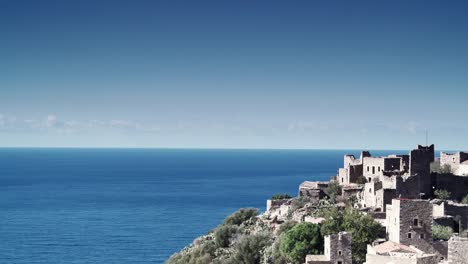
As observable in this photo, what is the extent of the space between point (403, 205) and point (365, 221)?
3.19 m

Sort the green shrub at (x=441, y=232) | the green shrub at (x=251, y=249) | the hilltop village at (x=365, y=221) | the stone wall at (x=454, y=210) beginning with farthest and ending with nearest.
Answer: the green shrub at (x=251, y=249) < the stone wall at (x=454, y=210) < the green shrub at (x=441, y=232) < the hilltop village at (x=365, y=221)

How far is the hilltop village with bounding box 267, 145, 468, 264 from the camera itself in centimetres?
3214

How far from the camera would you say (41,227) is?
107 meters

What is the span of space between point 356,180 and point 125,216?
74.0 m

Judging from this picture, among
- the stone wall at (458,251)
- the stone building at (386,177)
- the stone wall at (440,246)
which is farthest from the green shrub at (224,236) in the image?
the stone wall at (458,251)

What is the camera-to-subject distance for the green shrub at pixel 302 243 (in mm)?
38906

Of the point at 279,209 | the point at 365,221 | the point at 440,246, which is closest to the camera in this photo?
the point at 440,246

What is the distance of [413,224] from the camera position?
3597cm

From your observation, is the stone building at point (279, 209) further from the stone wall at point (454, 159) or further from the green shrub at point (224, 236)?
the stone wall at point (454, 159)

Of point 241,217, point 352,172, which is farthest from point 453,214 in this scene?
point 241,217

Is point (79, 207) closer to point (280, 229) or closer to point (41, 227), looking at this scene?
point (41, 227)

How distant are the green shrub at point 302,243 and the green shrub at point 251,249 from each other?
5.59m

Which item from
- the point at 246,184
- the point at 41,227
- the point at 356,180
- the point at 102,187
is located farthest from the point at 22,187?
the point at 356,180

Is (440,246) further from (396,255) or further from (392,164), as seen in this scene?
(392,164)
